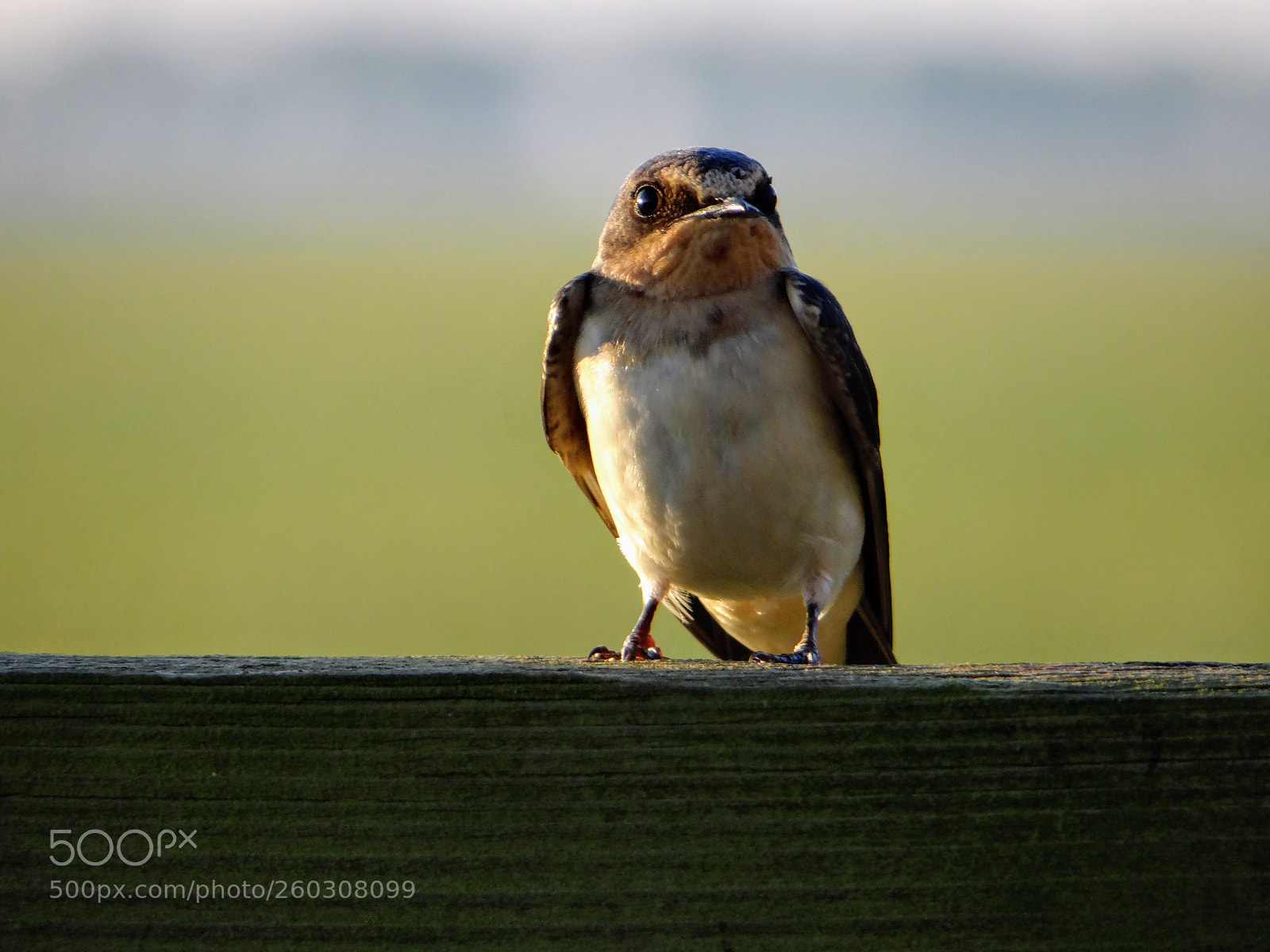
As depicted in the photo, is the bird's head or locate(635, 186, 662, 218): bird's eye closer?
the bird's head

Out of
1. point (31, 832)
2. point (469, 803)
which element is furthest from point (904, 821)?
point (31, 832)


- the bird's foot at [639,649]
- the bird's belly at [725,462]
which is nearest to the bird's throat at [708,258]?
the bird's belly at [725,462]

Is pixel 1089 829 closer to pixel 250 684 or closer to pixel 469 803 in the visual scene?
pixel 469 803

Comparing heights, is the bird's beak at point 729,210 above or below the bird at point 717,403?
above

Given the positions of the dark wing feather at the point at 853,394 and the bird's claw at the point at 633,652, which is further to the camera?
the dark wing feather at the point at 853,394

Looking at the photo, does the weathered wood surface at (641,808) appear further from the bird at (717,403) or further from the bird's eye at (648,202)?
the bird's eye at (648,202)

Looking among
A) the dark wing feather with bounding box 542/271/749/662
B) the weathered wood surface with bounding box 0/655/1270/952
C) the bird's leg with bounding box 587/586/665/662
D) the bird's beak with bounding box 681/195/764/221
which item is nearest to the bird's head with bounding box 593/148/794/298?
the bird's beak with bounding box 681/195/764/221

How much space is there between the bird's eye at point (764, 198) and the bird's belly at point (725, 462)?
0.42 metres

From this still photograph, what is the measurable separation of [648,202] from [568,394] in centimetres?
67

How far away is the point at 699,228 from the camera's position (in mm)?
3832

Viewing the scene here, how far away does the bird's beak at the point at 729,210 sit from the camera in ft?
12.3

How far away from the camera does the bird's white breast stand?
141 inches

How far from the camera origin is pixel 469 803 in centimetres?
164

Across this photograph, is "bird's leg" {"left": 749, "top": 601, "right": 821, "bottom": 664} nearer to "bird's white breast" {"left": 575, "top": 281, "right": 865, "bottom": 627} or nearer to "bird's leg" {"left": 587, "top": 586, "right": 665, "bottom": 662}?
"bird's white breast" {"left": 575, "top": 281, "right": 865, "bottom": 627}
